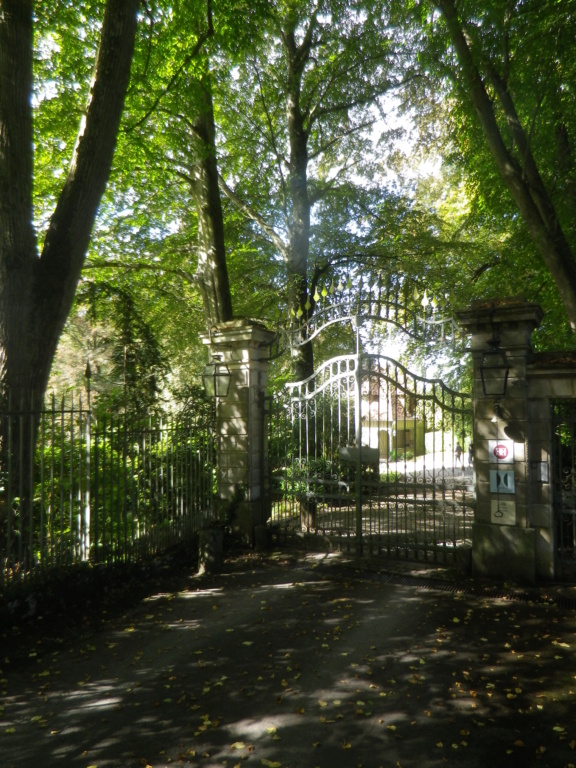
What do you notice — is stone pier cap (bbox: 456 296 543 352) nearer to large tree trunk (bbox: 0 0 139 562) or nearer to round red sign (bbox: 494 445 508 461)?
round red sign (bbox: 494 445 508 461)

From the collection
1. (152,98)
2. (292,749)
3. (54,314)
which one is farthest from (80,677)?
(152,98)

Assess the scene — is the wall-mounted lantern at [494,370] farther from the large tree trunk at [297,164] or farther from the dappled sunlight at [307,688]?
the large tree trunk at [297,164]

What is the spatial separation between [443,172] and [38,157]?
1171 centimetres

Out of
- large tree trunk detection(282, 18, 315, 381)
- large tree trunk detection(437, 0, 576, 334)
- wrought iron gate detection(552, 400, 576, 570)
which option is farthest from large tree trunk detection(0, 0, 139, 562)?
large tree trunk detection(282, 18, 315, 381)

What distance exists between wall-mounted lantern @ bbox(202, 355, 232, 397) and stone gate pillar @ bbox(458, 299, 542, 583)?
3.94m

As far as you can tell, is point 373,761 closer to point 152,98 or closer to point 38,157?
point 152,98

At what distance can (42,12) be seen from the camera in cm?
751

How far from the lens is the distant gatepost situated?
21.5 feet

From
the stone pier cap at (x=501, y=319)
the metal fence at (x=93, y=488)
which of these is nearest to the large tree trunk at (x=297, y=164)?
the metal fence at (x=93, y=488)

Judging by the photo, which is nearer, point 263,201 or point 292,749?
point 292,749

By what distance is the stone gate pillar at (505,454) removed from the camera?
661 centimetres

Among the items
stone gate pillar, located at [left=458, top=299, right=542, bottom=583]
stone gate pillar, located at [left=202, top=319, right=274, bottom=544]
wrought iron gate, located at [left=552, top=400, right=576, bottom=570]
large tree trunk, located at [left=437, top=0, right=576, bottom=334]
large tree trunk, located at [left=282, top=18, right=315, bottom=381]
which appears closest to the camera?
wrought iron gate, located at [left=552, top=400, right=576, bottom=570]

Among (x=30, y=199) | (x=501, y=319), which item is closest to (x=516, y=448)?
(x=501, y=319)

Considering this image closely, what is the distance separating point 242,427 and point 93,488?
8.55 ft
